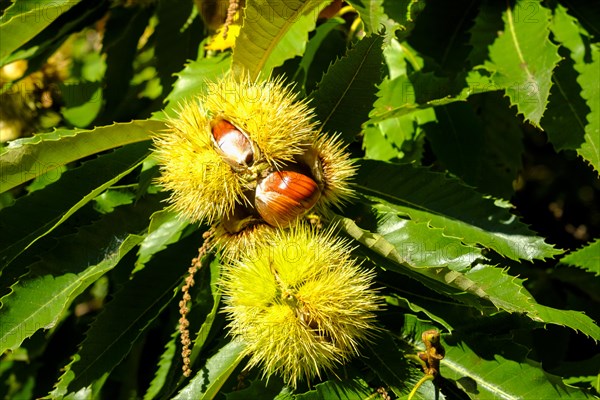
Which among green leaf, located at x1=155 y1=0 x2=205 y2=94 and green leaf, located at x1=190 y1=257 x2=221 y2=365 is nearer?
green leaf, located at x1=190 y1=257 x2=221 y2=365

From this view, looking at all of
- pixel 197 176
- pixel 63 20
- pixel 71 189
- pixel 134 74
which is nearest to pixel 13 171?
pixel 71 189

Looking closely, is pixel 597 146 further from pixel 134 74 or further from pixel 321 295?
pixel 134 74

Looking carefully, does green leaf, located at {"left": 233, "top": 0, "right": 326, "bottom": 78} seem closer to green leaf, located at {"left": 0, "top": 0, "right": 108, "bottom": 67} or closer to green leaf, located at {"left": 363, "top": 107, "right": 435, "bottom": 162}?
green leaf, located at {"left": 363, "top": 107, "right": 435, "bottom": 162}

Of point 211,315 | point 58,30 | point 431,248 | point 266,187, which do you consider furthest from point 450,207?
point 58,30

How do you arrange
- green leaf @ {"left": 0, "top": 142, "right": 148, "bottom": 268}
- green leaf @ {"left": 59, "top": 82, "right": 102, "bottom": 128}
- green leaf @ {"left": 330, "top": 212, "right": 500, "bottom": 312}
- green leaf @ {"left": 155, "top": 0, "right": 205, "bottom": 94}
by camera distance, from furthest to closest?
green leaf @ {"left": 59, "top": 82, "right": 102, "bottom": 128} → green leaf @ {"left": 155, "top": 0, "right": 205, "bottom": 94} → green leaf @ {"left": 0, "top": 142, "right": 148, "bottom": 268} → green leaf @ {"left": 330, "top": 212, "right": 500, "bottom": 312}

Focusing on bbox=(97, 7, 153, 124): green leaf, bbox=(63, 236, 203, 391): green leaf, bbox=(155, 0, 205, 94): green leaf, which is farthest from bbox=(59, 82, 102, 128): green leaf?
bbox=(63, 236, 203, 391): green leaf

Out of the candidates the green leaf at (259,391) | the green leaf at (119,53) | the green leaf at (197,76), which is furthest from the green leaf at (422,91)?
the green leaf at (119,53)

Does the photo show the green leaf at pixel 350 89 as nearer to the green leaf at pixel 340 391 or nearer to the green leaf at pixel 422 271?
the green leaf at pixel 422 271
